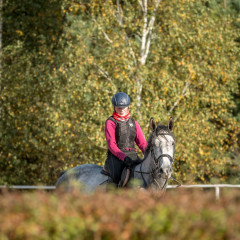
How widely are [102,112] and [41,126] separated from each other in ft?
10.8

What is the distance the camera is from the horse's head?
21.9ft

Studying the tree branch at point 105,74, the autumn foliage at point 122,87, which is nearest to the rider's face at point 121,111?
the autumn foliage at point 122,87

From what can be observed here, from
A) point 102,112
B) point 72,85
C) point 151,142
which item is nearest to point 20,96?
point 72,85

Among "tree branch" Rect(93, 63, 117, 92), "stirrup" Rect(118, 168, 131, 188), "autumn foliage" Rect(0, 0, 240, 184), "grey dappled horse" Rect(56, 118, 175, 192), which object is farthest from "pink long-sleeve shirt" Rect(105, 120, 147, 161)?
"tree branch" Rect(93, 63, 117, 92)

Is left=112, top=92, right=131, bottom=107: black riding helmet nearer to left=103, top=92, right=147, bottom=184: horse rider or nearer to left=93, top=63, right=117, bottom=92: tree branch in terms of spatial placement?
left=103, top=92, right=147, bottom=184: horse rider

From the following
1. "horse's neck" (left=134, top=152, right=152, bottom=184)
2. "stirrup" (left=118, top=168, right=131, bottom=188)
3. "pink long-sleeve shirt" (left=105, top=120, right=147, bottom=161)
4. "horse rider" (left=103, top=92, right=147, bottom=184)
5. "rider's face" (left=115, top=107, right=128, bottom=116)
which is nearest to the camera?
"horse's neck" (left=134, top=152, right=152, bottom=184)

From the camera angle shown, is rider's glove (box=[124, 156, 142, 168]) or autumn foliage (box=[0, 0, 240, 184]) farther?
autumn foliage (box=[0, 0, 240, 184])

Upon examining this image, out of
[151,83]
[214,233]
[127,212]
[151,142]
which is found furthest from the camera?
[151,83]

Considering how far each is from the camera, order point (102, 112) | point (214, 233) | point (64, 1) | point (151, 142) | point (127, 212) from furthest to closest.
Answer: point (64, 1) < point (102, 112) < point (151, 142) < point (127, 212) < point (214, 233)

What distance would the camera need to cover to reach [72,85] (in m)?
16.9

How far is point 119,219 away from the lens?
348cm

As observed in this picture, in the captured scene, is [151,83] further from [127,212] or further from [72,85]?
[127,212]

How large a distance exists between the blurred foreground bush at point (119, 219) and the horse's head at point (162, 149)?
2841mm

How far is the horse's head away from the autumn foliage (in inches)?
346
